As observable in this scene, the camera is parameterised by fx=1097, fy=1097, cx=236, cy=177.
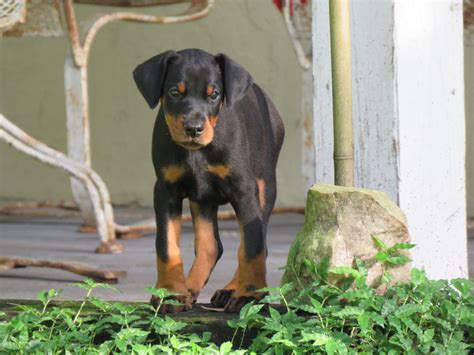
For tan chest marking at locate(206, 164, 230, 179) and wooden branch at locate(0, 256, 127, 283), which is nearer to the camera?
tan chest marking at locate(206, 164, 230, 179)

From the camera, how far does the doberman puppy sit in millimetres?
2852

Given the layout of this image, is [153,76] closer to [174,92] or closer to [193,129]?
[174,92]

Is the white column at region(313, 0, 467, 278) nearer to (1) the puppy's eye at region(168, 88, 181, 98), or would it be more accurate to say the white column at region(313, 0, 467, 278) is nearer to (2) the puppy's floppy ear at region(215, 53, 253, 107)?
(2) the puppy's floppy ear at region(215, 53, 253, 107)

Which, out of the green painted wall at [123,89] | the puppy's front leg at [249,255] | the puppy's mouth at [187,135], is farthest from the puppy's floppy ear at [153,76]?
the green painted wall at [123,89]

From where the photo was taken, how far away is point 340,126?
3.07 meters

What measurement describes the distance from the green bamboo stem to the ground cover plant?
0.94 ft

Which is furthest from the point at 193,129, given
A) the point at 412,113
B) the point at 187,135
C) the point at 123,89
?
the point at 123,89

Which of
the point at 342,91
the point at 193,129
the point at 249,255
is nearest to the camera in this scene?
the point at 193,129

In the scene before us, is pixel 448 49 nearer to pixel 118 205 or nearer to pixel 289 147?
pixel 289 147

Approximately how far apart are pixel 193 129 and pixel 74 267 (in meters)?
1.72

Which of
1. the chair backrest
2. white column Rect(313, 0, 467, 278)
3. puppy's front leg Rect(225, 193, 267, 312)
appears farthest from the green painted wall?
puppy's front leg Rect(225, 193, 267, 312)

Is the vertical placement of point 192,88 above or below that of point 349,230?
above

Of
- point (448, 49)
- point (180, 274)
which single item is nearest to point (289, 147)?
point (448, 49)

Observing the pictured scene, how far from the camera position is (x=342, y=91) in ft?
10.1
